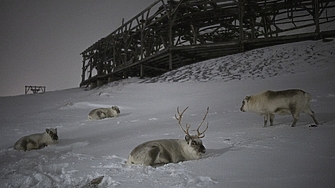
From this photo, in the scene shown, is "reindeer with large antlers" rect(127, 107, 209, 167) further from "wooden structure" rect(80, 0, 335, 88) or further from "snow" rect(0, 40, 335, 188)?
"wooden structure" rect(80, 0, 335, 88)

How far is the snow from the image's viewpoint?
2990 millimetres

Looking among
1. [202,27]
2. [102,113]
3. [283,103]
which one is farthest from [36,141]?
[202,27]

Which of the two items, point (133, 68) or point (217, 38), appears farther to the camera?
point (217, 38)

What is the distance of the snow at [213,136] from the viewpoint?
2.99 m

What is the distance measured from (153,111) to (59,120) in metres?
3.93

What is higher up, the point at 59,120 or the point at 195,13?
the point at 195,13

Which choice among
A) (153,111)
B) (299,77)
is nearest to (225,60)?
(299,77)

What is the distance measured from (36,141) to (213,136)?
179 inches

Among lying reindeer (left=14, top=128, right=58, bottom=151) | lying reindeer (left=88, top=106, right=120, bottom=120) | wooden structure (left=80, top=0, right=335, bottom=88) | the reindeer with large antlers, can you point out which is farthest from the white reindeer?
wooden structure (left=80, top=0, right=335, bottom=88)

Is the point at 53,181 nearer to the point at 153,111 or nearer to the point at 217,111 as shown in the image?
the point at 217,111

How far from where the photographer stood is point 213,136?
5.23 metres

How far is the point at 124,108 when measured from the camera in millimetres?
11547

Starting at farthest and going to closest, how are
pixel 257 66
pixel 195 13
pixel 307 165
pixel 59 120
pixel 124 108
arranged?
pixel 195 13 < pixel 257 66 < pixel 124 108 < pixel 59 120 < pixel 307 165

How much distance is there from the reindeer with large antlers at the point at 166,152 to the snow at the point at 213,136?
0.56 feet
